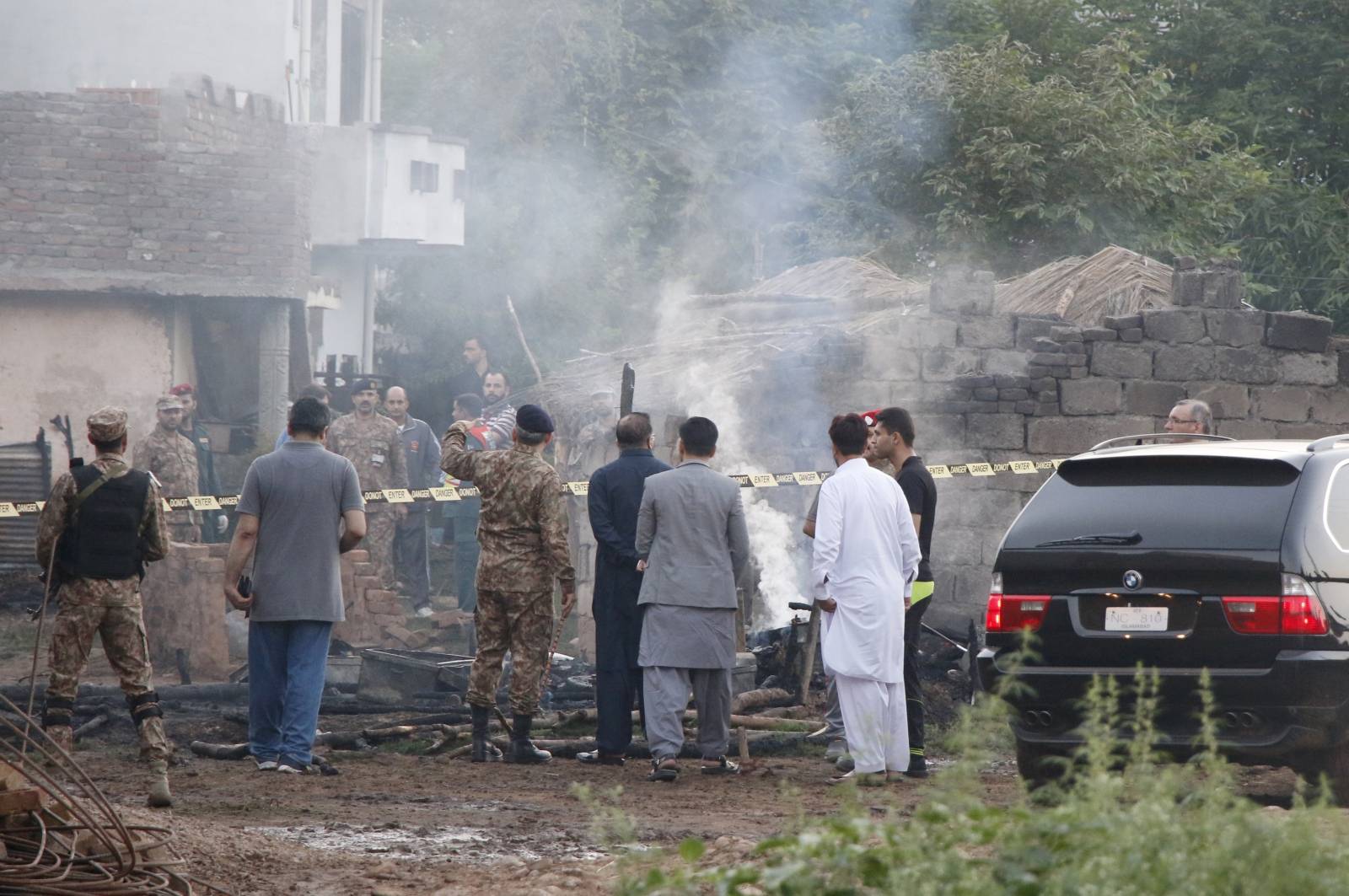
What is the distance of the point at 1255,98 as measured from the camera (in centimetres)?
3092

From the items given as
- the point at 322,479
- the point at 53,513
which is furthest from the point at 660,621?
the point at 53,513

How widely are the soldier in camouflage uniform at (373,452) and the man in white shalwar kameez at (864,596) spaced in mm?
7538

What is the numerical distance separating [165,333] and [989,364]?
13.7 meters

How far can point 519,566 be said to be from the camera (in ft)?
31.5

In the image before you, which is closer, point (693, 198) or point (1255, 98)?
point (1255, 98)

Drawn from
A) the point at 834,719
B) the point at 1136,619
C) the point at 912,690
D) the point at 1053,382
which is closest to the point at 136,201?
the point at 1053,382

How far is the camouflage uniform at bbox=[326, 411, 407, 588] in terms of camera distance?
51.4ft

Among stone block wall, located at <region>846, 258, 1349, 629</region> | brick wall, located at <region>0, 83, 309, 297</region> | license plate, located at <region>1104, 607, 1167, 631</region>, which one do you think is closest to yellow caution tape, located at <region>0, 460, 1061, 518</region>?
stone block wall, located at <region>846, 258, 1349, 629</region>

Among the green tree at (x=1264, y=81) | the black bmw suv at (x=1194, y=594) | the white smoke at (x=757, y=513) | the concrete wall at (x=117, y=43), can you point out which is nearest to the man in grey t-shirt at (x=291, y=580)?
the black bmw suv at (x=1194, y=594)

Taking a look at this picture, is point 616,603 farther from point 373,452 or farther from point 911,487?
point 373,452

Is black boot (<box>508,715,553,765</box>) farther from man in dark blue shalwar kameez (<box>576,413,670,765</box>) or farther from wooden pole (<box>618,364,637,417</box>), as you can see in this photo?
wooden pole (<box>618,364,637,417</box>)

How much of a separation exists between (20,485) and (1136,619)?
488 inches

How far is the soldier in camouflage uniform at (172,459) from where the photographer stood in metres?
14.8

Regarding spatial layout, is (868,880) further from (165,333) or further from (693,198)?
(693,198)
